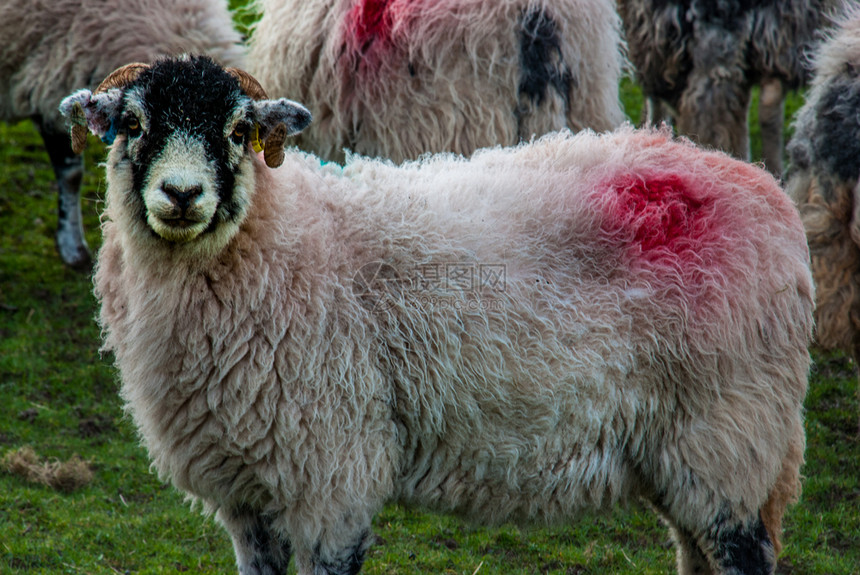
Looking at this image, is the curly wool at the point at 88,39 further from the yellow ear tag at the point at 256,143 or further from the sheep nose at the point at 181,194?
the sheep nose at the point at 181,194

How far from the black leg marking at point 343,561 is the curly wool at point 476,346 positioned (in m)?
0.05

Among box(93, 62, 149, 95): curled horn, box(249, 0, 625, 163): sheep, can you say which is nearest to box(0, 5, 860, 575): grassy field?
box(93, 62, 149, 95): curled horn

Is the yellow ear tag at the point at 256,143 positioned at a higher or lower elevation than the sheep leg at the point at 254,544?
higher

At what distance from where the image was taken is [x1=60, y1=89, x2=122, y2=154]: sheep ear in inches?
118

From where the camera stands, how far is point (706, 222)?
3.46m

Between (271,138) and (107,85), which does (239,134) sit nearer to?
(271,138)

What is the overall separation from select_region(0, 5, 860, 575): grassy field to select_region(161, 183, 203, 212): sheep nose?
1418 millimetres

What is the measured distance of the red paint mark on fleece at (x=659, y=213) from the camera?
342cm

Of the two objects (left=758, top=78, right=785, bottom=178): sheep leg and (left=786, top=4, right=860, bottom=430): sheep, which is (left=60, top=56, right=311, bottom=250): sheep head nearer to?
(left=786, top=4, right=860, bottom=430): sheep

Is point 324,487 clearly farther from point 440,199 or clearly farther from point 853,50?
point 853,50

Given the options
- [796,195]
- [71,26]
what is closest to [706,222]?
[796,195]

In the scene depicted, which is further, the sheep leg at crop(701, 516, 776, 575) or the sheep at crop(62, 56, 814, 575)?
the sheep leg at crop(701, 516, 776, 575)

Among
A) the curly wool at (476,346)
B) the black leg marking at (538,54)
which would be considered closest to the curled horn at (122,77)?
the curly wool at (476,346)

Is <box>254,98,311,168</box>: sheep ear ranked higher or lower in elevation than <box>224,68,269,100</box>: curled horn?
lower
